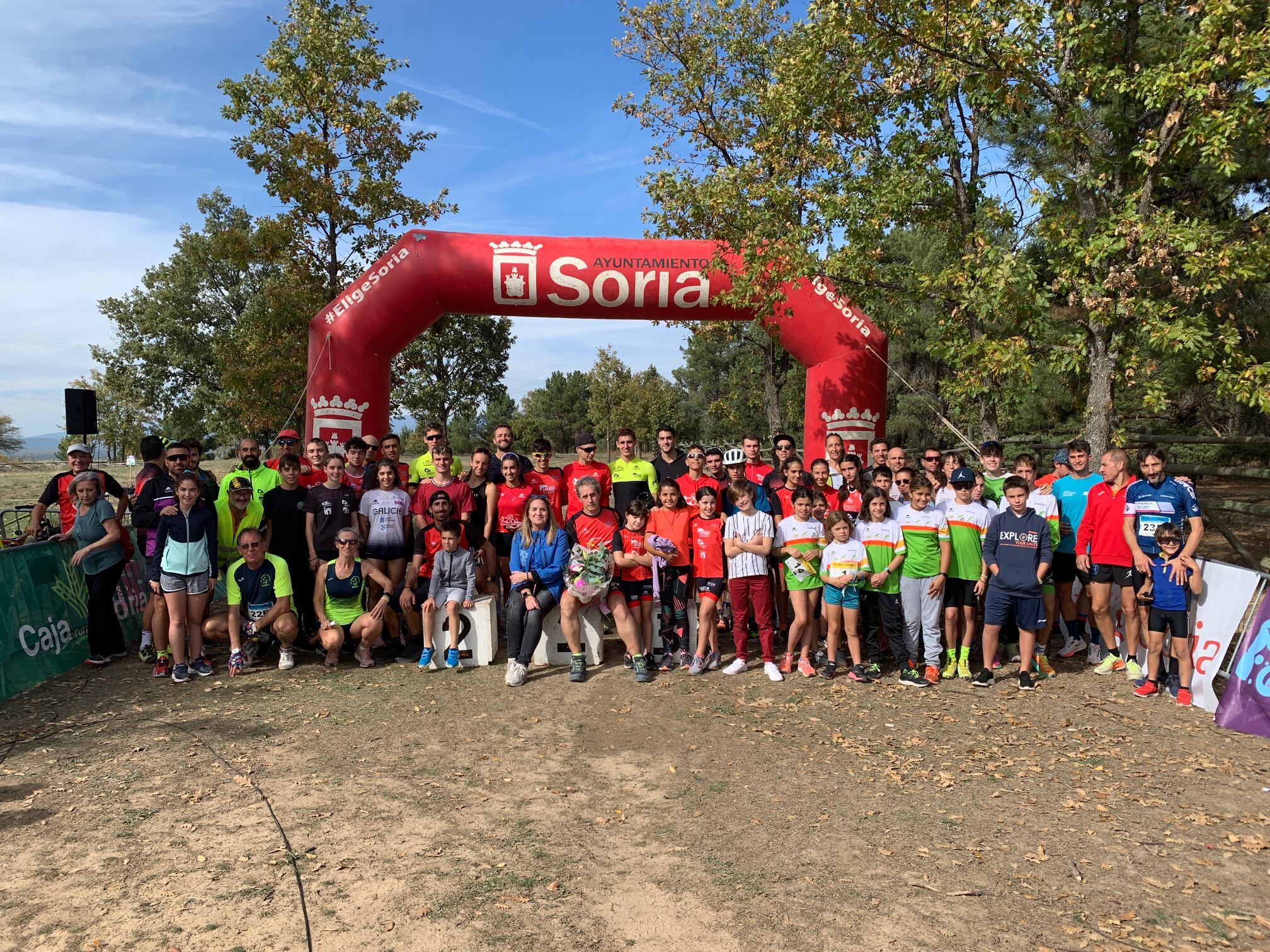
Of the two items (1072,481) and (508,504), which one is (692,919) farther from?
(1072,481)

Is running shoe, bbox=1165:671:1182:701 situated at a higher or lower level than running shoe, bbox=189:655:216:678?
lower

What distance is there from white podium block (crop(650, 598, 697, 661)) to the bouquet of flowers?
622 millimetres

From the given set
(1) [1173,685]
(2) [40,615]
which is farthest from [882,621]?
(2) [40,615]

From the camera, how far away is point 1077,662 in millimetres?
6898

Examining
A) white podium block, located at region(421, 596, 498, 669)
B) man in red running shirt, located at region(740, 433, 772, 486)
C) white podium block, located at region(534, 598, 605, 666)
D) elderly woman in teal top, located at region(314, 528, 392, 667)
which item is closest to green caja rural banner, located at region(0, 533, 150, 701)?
elderly woman in teal top, located at region(314, 528, 392, 667)

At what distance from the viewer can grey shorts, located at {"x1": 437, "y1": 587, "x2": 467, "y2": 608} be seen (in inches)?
270

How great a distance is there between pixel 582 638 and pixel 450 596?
1.20m

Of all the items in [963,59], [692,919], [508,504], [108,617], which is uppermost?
[963,59]

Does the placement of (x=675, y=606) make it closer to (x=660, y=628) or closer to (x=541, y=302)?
(x=660, y=628)

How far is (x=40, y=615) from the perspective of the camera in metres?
6.49

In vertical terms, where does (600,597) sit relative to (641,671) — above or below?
above

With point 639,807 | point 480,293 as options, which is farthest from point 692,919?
point 480,293

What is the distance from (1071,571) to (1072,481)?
796mm

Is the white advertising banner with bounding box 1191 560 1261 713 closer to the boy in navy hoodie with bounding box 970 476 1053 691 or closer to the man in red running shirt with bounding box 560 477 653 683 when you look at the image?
the boy in navy hoodie with bounding box 970 476 1053 691
